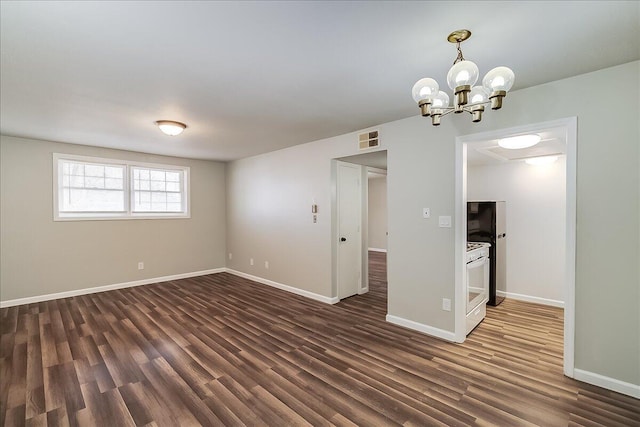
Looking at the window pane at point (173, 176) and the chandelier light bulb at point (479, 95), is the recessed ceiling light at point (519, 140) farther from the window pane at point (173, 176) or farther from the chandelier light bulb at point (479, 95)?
the window pane at point (173, 176)

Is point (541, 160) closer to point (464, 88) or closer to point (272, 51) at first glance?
point (464, 88)

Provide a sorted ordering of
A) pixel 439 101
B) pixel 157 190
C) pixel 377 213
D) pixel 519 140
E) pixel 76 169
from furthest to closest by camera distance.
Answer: pixel 377 213, pixel 157 190, pixel 76 169, pixel 519 140, pixel 439 101

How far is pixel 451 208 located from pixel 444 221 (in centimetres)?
16

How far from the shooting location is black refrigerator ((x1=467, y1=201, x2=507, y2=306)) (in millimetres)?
4246

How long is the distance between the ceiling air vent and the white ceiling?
511mm

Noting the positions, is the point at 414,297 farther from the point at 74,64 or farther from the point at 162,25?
the point at 74,64

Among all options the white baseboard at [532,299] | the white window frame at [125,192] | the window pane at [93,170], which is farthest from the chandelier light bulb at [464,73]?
the window pane at [93,170]

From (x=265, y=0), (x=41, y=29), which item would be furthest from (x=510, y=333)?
(x=41, y=29)

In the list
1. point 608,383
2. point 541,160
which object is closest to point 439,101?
point 608,383

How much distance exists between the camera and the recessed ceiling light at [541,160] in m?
4.19

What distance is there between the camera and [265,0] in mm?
1509

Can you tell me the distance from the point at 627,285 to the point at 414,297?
180 cm

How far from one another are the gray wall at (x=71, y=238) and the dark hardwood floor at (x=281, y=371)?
695mm

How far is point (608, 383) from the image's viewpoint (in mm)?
2279
